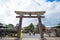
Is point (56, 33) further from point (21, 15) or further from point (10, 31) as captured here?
point (21, 15)

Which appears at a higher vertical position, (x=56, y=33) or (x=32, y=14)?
(x=32, y=14)

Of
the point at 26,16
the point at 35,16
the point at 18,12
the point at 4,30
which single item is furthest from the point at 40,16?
the point at 4,30

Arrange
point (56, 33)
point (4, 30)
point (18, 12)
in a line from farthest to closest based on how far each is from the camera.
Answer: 1. point (56, 33)
2. point (4, 30)
3. point (18, 12)

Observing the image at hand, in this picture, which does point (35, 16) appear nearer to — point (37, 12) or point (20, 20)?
point (37, 12)

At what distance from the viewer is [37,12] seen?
11922 millimetres

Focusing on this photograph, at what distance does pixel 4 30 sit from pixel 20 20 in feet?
19.9

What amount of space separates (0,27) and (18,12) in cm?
665

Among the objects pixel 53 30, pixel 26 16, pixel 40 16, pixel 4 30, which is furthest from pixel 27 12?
pixel 53 30

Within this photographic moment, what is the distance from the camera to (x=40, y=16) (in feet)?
40.4

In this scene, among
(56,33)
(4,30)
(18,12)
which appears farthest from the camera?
(56,33)

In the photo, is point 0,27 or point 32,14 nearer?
point 32,14

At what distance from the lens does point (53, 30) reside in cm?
1897

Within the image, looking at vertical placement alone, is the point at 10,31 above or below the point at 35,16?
below

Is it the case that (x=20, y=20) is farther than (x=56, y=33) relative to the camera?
No
